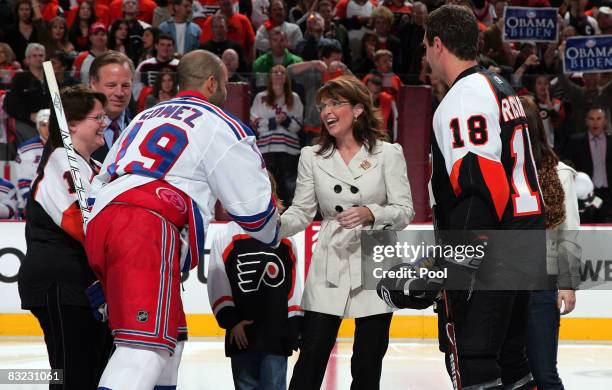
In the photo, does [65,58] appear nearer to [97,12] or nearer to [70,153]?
[97,12]

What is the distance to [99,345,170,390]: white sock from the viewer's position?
12.3ft

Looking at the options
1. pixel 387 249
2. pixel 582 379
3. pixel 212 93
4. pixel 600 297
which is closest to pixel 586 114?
pixel 600 297

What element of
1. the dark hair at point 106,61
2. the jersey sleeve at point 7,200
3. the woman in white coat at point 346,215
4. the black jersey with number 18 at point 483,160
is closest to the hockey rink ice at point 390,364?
the jersey sleeve at point 7,200

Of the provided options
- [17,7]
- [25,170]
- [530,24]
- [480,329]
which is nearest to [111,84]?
[480,329]

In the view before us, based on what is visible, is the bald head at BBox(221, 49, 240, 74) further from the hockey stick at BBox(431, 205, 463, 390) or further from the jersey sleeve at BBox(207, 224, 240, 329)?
the hockey stick at BBox(431, 205, 463, 390)

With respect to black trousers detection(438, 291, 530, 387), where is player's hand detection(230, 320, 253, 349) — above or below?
below

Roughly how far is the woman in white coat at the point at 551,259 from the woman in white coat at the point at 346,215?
2.19 ft

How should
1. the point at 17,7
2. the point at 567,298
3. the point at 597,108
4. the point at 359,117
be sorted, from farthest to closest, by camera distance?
the point at 17,7 → the point at 597,108 → the point at 359,117 → the point at 567,298

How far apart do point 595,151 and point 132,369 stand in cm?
687

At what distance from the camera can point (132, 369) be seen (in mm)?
3789

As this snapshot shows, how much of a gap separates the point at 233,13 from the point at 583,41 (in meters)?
4.13

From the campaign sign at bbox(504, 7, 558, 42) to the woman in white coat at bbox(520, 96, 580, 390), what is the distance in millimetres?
6543

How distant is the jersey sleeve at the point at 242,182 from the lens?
4043 mm

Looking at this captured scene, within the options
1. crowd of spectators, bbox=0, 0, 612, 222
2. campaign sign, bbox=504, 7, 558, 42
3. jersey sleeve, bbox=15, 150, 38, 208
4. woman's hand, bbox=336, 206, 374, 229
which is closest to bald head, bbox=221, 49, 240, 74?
crowd of spectators, bbox=0, 0, 612, 222
